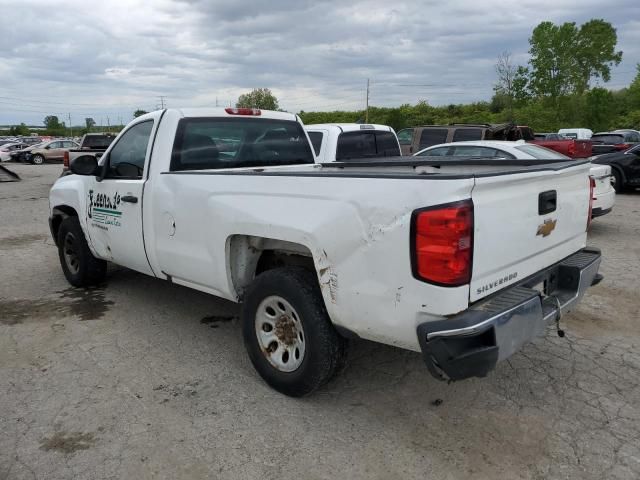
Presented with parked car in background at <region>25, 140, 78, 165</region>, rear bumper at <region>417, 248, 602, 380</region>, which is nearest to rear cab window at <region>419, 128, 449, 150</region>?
rear bumper at <region>417, 248, 602, 380</region>

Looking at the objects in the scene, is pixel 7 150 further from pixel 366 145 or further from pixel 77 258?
pixel 77 258

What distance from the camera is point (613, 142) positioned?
72.4 ft

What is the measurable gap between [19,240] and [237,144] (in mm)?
6204

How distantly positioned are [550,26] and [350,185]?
223 feet

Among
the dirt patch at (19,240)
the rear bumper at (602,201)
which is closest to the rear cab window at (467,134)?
the rear bumper at (602,201)

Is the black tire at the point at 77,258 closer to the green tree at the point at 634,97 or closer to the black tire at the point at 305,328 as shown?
the black tire at the point at 305,328

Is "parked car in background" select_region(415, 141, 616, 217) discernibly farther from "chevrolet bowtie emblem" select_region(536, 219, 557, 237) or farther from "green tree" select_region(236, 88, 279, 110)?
"green tree" select_region(236, 88, 279, 110)

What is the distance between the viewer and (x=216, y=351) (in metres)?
4.26

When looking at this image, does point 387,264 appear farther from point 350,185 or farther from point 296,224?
point 296,224

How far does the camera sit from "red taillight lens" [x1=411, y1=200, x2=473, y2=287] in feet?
8.14

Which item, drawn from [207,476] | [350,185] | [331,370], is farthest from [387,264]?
[207,476]

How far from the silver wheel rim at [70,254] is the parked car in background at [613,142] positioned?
18.8m

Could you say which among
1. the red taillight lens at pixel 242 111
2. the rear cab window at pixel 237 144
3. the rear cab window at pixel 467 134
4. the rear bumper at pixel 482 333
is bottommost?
the rear bumper at pixel 482 333

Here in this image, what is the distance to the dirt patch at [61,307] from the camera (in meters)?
5.10
